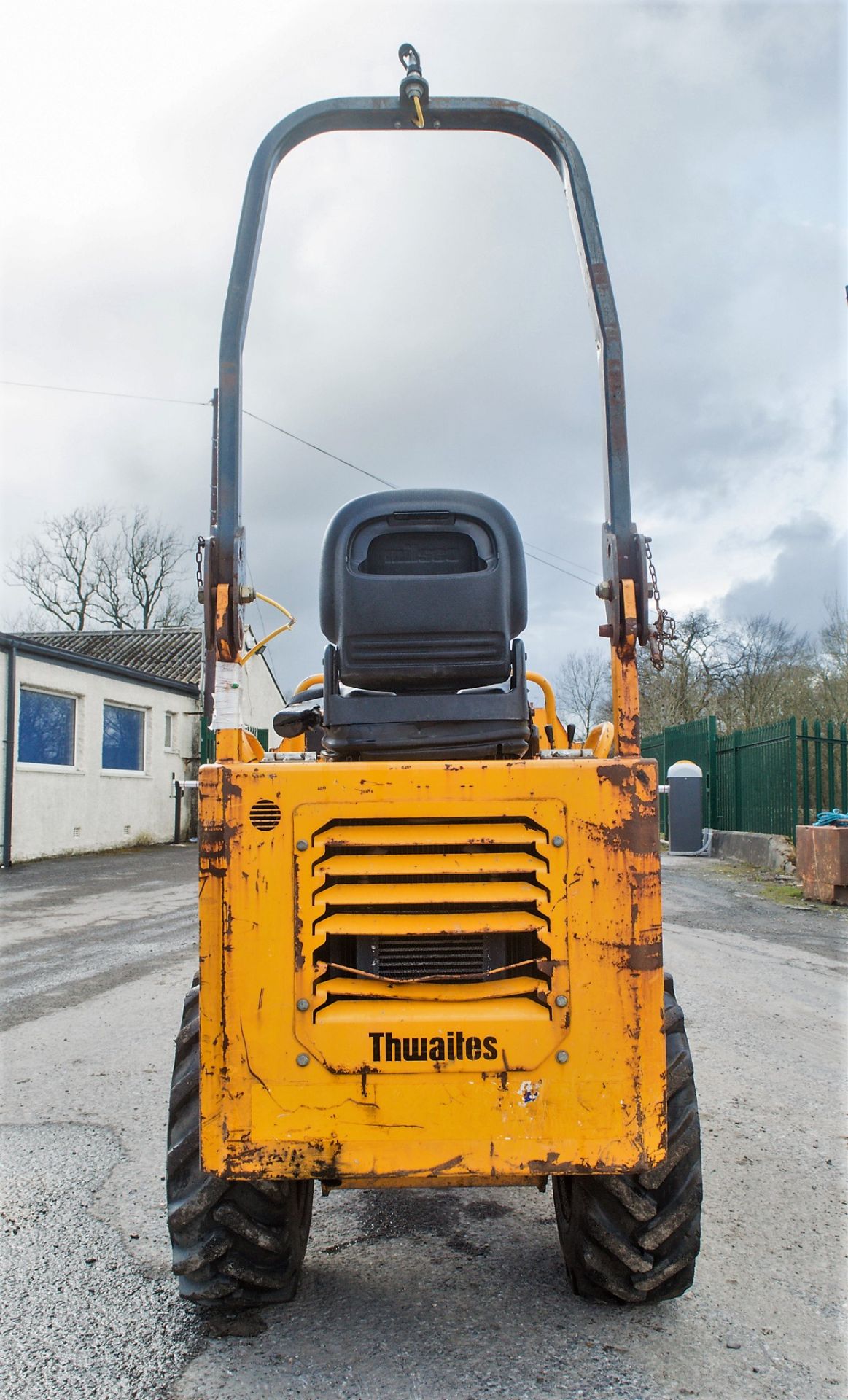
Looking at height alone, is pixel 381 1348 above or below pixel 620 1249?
below

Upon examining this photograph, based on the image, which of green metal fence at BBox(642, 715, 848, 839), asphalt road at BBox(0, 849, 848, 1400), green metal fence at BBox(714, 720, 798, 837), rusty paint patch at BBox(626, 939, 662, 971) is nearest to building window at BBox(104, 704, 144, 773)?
green metal fence at BBox(642, 715, 848, 839)

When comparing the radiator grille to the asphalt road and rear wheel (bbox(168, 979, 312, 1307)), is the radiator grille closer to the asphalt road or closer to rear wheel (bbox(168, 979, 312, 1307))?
rear wheel (bbox(168, 979, 312, 1307))

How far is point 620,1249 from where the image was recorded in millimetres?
2711

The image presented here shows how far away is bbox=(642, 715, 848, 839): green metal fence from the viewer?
13.6 m

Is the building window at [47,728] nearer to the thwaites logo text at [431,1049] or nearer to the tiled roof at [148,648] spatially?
the tiled roof at [148,648]

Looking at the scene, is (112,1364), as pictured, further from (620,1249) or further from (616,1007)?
(616,1007)

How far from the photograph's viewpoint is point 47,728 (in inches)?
718

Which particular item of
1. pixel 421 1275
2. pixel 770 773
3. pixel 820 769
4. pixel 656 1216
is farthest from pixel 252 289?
pixel 770 773

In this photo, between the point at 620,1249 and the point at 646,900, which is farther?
the point at 620,1249

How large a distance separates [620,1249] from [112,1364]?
1.33 metres

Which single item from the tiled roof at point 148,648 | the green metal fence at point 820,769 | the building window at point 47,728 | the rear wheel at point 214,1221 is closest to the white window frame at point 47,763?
the building window at point 47,728

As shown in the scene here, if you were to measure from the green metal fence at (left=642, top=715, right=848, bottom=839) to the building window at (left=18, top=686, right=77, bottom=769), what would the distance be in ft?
33.7

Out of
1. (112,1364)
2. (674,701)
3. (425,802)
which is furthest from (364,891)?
(674,701)

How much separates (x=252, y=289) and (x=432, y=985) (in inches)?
76.0
